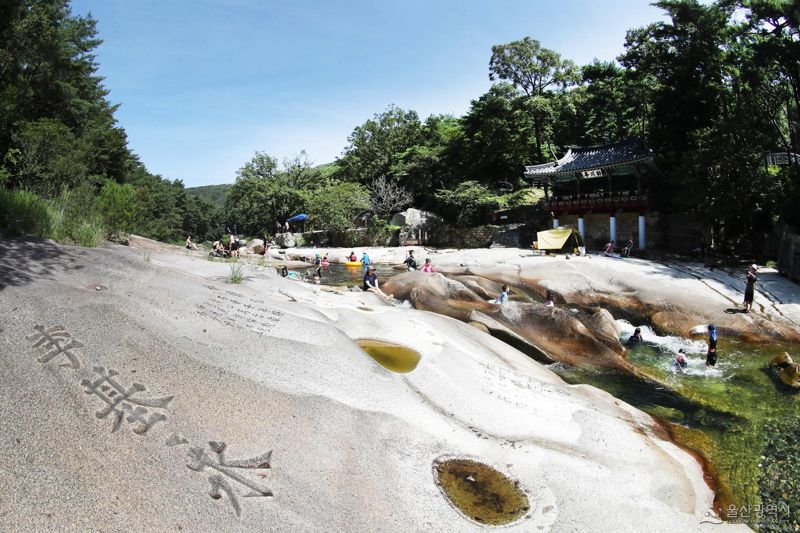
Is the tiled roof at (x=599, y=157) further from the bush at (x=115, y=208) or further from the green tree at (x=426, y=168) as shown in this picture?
the bush at (x=115, y=208)

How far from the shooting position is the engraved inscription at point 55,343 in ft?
21.8

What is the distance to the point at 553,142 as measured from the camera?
4512 cm

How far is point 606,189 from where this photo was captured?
118 ft

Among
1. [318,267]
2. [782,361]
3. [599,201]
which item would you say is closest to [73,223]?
[318,267]

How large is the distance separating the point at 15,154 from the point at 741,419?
31142 millimetres

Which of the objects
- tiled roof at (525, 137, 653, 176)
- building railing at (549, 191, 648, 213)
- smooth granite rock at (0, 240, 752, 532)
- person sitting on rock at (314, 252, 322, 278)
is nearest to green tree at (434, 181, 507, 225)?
tiled roof at (525, 137, 653, 176)

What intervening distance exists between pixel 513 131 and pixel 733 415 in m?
33.3

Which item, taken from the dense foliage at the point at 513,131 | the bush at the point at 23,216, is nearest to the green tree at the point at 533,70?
the dense foliage at the point at 513,131

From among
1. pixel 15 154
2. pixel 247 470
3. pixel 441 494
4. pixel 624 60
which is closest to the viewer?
pixel 247 470

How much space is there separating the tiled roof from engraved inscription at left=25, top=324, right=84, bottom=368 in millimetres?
31756

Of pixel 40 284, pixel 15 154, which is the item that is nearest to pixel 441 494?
pixel 40 284

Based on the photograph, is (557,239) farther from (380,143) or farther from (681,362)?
(380,143)

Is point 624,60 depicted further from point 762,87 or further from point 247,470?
point 247,470

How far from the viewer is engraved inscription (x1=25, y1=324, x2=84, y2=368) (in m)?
6.66
